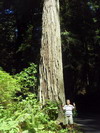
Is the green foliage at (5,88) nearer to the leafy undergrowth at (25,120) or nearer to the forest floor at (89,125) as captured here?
the leafy undergrowth at (25,120)

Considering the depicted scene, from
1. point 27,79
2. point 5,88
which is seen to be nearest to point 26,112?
point 5,88

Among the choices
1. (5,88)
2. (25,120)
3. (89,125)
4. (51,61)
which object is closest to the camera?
(25,120)

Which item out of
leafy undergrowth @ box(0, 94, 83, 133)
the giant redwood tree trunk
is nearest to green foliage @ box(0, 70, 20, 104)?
leafy undergrowth @ box(0, 94, 83, 133)

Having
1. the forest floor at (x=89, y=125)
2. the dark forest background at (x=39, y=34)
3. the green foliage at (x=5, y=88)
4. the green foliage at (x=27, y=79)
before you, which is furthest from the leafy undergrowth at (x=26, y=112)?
the dark forest background at (x=39, y=34)

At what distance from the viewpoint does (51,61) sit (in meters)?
7.91

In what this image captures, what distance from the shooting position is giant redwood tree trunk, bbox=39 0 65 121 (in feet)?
25.0

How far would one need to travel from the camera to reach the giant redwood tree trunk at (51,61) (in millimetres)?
7630

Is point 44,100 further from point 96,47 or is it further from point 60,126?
point 96,47

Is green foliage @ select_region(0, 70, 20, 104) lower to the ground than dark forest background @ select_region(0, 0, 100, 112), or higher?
lower

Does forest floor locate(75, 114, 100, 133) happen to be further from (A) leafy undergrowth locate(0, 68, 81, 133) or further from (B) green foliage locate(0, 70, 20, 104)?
(B) green foliage locate(0, 70, 20, 104)

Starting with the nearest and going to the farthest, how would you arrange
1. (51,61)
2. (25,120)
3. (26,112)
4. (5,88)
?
(25,120), (26,112), (5,88), (51,61)

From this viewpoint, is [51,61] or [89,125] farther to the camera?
[89,125]

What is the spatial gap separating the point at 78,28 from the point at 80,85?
458 inches

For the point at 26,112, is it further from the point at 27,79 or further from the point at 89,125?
the point at 89,125
